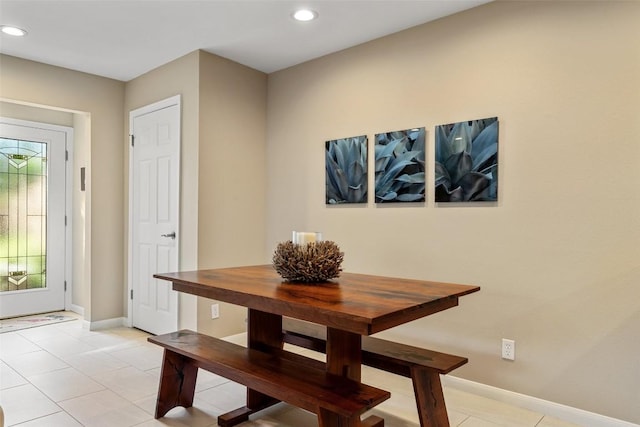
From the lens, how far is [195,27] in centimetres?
304

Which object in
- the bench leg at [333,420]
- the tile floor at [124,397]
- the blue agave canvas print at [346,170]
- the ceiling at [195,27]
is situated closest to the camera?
the bench leg at [333,420]

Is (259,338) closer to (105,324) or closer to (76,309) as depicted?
(105,324)

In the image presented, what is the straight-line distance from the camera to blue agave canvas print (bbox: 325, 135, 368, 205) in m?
3.28

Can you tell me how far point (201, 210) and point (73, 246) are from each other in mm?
2344

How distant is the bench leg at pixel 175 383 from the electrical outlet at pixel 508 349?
1876 mm

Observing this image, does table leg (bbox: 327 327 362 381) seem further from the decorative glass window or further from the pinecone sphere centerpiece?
the decorative glass window

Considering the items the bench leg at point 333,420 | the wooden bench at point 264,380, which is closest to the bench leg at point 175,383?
the wooden bench at point 264,380

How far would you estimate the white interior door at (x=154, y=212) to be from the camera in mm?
3719

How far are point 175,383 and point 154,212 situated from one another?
198 centimetres

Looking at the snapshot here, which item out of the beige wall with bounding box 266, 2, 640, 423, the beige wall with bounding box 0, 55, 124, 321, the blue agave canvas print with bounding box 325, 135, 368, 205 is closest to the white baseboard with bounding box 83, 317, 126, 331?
the beige wall with bounding box 0, 55, 124, 321

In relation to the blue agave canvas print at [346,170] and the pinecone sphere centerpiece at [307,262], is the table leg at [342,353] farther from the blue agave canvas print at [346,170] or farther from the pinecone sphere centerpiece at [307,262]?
the blue agave canvas print at [346,170]

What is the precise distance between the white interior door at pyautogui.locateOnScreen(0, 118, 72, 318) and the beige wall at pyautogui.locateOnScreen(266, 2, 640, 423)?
3.61 meters

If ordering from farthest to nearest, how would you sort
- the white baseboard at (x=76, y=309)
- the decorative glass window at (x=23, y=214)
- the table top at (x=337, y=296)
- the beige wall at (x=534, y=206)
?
the white baseboard at (x=76, y=309) < the decorative glass window at (x=23, y=214) < the beige wall at (x=534, y=206) < the table top at (x=337, y=296)

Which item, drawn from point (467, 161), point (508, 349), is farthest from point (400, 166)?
point (508, 349)
